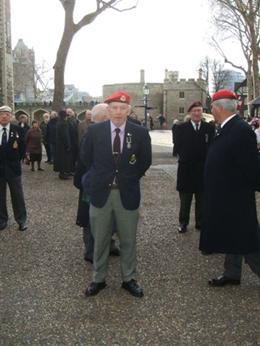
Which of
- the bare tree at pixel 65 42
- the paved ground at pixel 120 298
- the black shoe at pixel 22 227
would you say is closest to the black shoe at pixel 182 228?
the paved ground at pixel 120 298

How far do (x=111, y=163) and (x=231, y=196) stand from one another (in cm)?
116

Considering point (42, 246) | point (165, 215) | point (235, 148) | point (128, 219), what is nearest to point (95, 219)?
point (128, 219)

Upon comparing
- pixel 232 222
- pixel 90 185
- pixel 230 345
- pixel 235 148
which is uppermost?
pixel 235 148

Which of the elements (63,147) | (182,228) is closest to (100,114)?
(182,228)

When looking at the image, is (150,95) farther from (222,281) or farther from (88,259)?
(222,281)

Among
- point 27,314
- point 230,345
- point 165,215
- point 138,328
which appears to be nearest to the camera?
point 230,345

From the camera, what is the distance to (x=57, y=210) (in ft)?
28.5

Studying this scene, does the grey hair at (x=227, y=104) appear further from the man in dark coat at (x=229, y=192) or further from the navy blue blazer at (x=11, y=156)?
the navy blue blazer at (x=11, y=156)

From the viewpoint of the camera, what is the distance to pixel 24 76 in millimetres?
81375

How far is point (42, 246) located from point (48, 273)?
1066mm

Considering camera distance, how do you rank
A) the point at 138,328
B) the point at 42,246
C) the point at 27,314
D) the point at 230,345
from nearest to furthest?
the point at 230,345 → the point at 138,328 → the point at 27,314 → the point at 42,246

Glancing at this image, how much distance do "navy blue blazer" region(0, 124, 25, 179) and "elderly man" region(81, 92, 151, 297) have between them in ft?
9.11

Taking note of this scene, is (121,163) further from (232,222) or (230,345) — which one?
(230,345)

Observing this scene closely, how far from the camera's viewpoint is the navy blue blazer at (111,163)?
173 inches
